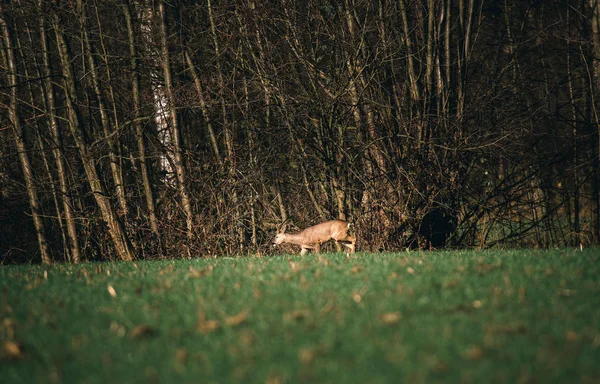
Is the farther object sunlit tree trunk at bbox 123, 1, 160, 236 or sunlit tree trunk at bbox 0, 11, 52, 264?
sunlit tree trunk at bbox 123, 1, 160, 236

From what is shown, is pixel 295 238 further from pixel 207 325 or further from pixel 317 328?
pixel 317 328

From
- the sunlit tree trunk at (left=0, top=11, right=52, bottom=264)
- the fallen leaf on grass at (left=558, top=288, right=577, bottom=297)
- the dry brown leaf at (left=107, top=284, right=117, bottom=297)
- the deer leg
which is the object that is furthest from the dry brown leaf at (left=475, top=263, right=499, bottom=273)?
the sunlit tree trunk at (left=0, top=11, right=52, bottom=264)

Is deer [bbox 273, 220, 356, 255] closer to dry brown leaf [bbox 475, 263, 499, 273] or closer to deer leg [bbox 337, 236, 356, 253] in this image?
deer leg [bbox 337, 236, 356, 253]

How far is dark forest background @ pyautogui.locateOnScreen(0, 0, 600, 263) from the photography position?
13.1 meters

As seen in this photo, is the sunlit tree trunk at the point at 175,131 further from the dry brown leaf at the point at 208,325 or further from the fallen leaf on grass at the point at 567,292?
the fallen leaf on grass at the point at 567,292

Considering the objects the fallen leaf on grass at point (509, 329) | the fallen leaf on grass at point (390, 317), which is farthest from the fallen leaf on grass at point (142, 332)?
the fallen leaf on grass at point (509, 329)

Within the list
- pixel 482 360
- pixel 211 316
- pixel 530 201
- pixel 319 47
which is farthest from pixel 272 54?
pixel 482 360

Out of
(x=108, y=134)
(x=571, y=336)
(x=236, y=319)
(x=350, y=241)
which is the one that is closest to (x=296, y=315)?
(x=236, y=319)

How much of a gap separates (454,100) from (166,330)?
11320 millimetres

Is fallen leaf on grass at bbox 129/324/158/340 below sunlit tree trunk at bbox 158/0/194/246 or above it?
below

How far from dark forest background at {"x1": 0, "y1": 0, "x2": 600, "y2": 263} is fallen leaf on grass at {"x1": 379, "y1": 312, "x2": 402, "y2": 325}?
313 inches

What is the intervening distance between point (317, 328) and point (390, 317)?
575 millimetres

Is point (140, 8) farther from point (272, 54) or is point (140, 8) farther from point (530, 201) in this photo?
point (530, 201)

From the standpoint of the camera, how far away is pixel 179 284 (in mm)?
6336
